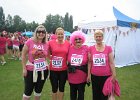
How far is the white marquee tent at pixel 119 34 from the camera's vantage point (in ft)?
42.9

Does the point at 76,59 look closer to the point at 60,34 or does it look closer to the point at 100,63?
the point at 100,63

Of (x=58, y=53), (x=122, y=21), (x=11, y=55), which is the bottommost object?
(x=11, y=55)

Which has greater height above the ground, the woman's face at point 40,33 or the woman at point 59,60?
the woman's face at point 40,33

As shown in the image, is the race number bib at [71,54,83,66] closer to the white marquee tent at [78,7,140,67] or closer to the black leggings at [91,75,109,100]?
the black leggings at [91,75,109,100]

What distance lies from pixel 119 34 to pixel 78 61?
27.7 feet

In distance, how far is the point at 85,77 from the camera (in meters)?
5.23

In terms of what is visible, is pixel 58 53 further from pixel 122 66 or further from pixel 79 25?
pixel 79 25

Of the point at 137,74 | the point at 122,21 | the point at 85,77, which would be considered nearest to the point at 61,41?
the point at 85,77

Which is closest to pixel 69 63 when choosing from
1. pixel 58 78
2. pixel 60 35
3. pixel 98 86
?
pixel 58 78

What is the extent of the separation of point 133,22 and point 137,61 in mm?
2513

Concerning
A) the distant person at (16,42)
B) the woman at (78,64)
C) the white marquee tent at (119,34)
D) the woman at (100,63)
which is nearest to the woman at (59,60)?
the woman at (78,64)

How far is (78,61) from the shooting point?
514 cm

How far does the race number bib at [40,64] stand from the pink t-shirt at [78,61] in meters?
0.56

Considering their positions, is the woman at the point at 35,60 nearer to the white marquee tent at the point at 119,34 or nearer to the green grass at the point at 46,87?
the green grass at the point at 46,87
